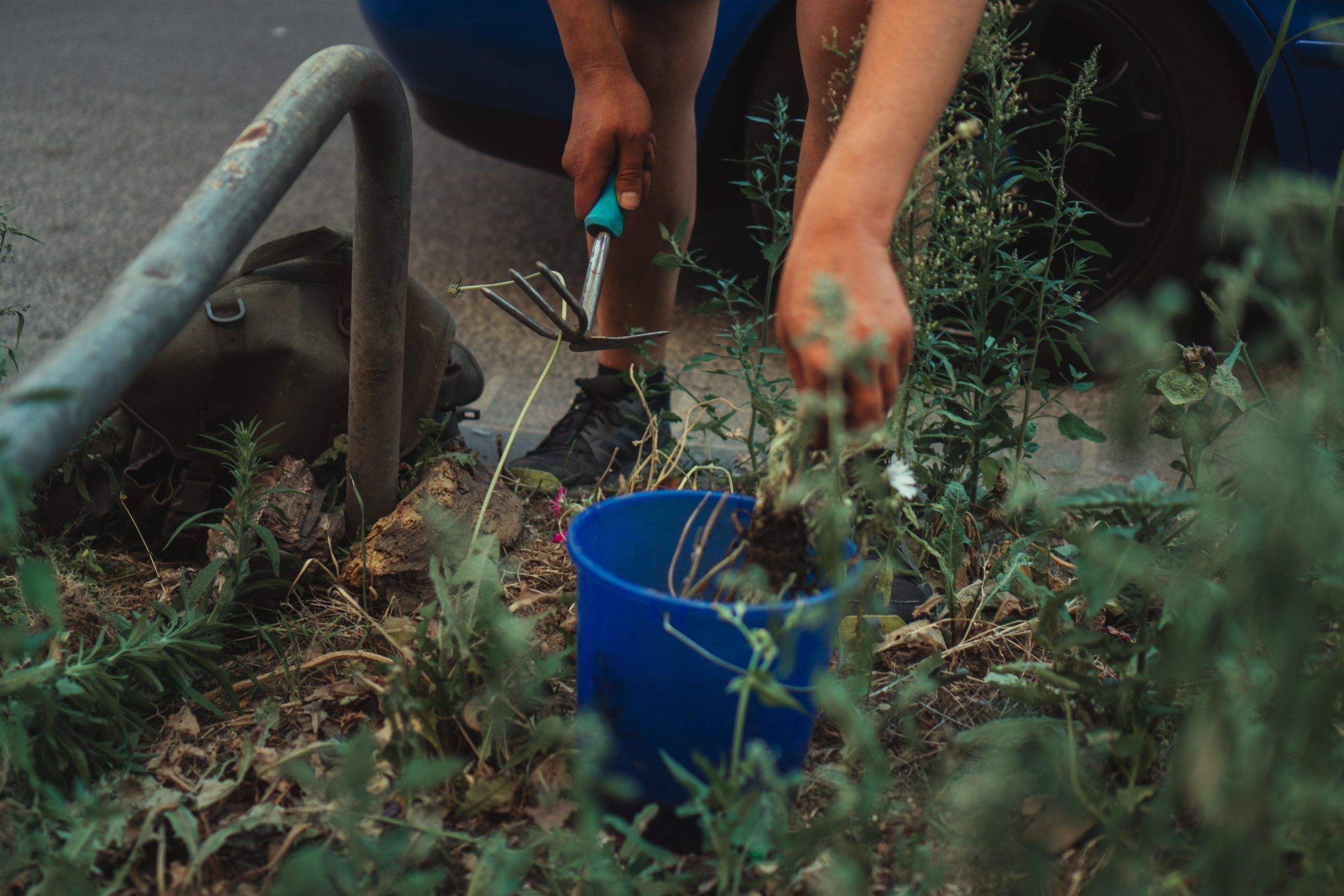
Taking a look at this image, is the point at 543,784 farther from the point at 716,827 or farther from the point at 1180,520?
the point at 1180,520

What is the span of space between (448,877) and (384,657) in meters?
0.42

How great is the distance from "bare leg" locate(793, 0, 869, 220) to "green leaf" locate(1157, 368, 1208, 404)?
610mm

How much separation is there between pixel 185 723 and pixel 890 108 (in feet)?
3.88

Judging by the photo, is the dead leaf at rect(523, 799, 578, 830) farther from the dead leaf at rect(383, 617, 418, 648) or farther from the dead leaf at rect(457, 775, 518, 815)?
the dead leaf at rect(383, 617, 418, 648)

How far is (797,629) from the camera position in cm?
112

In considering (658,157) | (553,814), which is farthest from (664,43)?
(553,814)

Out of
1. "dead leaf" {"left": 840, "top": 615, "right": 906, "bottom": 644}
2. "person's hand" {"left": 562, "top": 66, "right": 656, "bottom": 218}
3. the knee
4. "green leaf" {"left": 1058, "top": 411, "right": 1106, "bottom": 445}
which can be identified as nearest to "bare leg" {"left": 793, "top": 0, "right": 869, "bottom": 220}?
"person's hand" {"left": 562, "top": 66, "right": 656, "bottom": 218}

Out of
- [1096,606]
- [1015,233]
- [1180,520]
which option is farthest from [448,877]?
[1015,233]

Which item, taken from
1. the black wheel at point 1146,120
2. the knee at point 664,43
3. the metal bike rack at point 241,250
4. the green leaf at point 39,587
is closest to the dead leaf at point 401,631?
the metal bike rack at point 241,250

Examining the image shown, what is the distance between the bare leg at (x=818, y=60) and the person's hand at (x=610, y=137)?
0.27 meters

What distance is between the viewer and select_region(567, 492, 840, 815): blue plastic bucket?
1.16 m

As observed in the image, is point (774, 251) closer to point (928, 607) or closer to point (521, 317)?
point (521, 317)

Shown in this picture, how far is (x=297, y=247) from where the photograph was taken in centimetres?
202

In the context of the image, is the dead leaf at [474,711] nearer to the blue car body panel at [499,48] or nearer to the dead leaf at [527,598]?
the dead leaf at [527,598]
